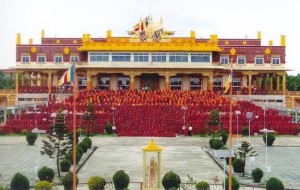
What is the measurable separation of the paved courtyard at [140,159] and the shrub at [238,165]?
31.5 inches

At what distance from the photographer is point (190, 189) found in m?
25.9

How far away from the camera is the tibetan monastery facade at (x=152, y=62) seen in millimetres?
68562

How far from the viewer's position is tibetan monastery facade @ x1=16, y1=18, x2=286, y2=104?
68.6m

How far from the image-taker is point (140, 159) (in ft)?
118

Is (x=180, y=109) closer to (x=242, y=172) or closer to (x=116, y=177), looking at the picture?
(x=242, y=172)

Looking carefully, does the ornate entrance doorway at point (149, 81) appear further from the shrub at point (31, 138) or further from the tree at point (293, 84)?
the shrub at point (31, 138)

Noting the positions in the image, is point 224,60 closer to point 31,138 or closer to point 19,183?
point 31,138

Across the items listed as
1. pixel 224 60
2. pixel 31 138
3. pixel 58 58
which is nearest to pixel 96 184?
pixel 31 138

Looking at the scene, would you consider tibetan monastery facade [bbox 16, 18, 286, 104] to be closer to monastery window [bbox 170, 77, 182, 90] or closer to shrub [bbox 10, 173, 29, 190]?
monastery window [bbox 170, 77, 182, 90]

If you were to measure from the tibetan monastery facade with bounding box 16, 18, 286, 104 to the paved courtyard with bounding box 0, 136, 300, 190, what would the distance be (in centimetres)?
2126

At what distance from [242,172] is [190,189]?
577 centimetres

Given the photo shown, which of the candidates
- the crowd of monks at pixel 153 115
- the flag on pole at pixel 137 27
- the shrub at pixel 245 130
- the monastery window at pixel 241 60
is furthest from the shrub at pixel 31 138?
the monastery window at pixel 241 60

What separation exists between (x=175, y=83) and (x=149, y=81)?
305 cm

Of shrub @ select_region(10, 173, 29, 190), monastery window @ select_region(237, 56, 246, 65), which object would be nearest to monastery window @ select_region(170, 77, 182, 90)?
monastery window @ select_region(237, 56, 246, 65)
